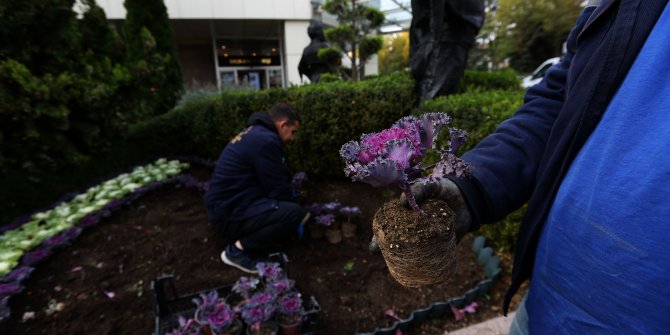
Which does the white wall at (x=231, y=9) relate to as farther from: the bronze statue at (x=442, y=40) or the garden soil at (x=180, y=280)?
the garden soil at (x=180, y=280)

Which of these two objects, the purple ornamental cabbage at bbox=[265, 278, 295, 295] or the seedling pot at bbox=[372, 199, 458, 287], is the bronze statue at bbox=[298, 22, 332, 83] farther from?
the seedling pot at bbox=[372, 199, 458, 287]

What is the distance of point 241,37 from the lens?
66.0 feet

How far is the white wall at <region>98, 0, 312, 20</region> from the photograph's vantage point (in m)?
15.3

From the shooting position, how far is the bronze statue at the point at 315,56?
27.7 ft

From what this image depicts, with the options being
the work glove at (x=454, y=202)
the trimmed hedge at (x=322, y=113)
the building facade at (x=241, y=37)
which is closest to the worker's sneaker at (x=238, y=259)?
the trimmed hedge at (x=322, y=113)

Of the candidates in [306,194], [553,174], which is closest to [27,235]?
[306,194]

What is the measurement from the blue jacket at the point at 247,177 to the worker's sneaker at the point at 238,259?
0.27 m

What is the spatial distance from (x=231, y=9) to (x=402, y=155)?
18.3m

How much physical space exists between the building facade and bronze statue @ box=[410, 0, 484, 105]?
9727mm

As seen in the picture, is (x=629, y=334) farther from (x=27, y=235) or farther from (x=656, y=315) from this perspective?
(x=27, y=235)

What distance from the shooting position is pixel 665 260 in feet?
2.17

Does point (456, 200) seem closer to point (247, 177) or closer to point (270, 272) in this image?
point (270, 272)

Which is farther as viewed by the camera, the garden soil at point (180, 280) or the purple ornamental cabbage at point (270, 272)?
the garden soil at point (180, 280)

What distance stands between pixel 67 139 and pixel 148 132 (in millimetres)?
2116
